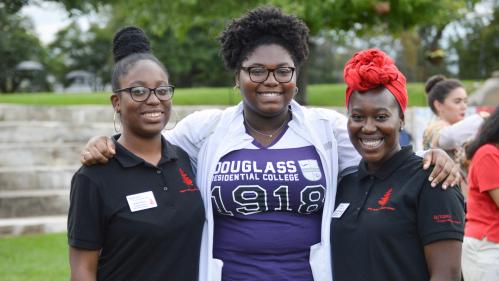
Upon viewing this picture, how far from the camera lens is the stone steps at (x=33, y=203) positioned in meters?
10.4

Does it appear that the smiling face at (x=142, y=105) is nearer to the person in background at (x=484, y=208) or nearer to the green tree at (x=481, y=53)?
the person in background at (x=484, y=208)

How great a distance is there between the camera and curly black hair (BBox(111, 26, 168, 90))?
10.9ft

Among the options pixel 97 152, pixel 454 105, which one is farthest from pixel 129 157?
pixel 454 105

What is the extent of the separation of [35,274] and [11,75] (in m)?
34.4

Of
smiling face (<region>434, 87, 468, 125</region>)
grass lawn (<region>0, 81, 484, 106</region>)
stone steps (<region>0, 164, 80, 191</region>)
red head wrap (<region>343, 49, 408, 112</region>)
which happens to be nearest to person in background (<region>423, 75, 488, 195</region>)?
smiling face (<region>434, 87, 468, 125</region>)

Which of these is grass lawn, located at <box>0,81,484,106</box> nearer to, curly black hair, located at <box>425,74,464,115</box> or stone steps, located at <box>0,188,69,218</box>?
stone steps, located at <box>0,188,69,218</box>

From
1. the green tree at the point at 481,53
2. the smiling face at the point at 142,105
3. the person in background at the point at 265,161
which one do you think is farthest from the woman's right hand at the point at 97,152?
the green tree at the point at 481,53

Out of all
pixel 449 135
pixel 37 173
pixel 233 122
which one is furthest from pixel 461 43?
pixel 233 122

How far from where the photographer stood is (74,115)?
1433cm

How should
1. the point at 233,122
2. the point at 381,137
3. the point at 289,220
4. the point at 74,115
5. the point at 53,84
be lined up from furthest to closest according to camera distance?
the point at 53,84
the point at 74,115
the point at 233,122
the point at 289,220
the point at 381,137

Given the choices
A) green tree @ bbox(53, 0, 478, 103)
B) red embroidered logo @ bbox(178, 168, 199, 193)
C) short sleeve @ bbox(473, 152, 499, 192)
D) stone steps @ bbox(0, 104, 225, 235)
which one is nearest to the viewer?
red embroidered logo @ bbox(178, 168, 199, 193)

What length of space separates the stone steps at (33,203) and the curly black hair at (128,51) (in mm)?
7593

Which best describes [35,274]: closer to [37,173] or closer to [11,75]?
[37,173]

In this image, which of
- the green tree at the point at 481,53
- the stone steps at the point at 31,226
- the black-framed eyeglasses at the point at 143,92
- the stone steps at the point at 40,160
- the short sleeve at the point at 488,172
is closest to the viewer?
the black-framed eyeglasses at the point at 143,92
